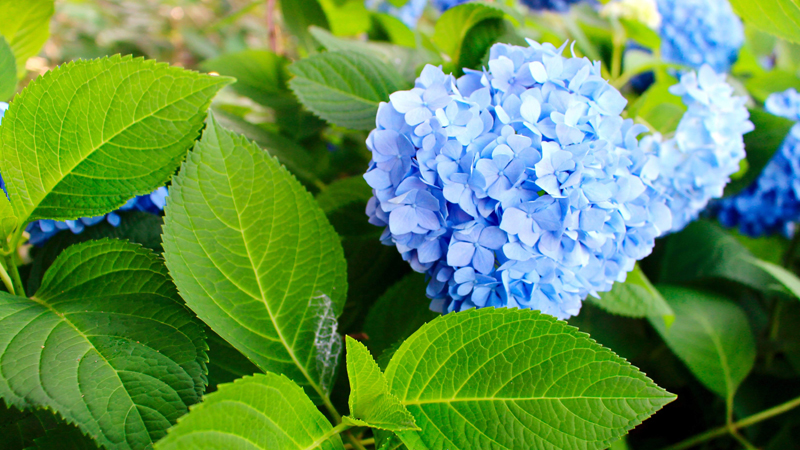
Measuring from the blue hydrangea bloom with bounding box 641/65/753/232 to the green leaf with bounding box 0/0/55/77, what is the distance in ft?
2.87

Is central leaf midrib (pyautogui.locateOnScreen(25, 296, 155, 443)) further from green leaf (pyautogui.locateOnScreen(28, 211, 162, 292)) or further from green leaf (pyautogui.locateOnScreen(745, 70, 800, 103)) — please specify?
green leaf (pyautogui.locateOnScreen(745, 70, 800, 103))

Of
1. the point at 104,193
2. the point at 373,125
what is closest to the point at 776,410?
the point at 373,125

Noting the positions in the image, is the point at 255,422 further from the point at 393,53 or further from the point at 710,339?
the point at 710,339

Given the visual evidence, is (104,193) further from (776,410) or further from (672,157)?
(776,410)

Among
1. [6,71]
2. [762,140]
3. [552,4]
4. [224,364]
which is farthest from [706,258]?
[6,71]

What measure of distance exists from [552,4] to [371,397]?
4.89 feet

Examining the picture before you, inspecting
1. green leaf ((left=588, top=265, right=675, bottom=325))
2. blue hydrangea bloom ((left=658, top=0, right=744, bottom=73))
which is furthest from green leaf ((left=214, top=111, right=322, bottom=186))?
blue hydrangea bloom ((left=658, top=0, right=744, bottom=73))

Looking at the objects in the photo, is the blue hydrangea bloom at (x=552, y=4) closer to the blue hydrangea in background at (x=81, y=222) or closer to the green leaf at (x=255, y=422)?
the blue hydrangea in background at (x=81, y=222)

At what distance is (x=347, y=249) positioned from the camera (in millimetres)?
753

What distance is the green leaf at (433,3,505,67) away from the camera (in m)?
0.69

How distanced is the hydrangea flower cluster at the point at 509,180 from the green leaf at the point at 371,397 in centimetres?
12

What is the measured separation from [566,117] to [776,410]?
2.80 feet

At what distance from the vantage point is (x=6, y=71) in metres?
0.60

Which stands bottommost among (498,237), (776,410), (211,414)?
(776,410)
